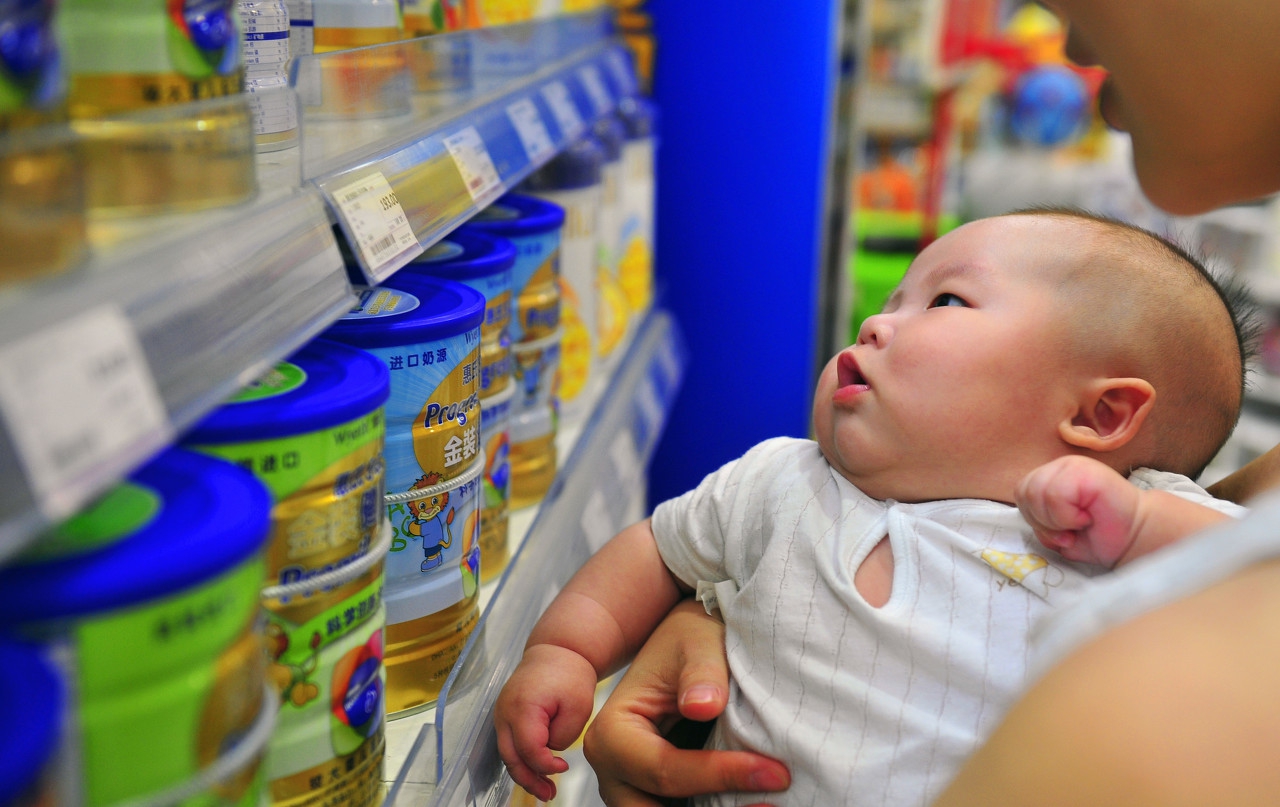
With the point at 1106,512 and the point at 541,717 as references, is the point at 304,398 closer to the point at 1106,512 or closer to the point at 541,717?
the point at 541,717

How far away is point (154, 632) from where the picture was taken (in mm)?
472

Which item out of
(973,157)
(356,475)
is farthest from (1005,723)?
(973,157)

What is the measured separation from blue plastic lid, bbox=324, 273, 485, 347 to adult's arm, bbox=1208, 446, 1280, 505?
2.31 ft

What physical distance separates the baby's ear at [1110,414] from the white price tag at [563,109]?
766 millimetres

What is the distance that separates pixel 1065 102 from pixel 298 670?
4382 mm

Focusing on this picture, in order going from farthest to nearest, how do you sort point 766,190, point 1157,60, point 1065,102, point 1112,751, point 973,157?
1. point 973,157
2. point 1065,102
3. point 766,190
4. point 1157,60
5. point 1112,751

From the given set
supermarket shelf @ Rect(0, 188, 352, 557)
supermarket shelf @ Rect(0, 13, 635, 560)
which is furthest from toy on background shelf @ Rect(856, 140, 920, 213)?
supermarket shelf @ Rect(0, 188, 352, 557)

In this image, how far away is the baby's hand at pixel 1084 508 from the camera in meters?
0.82

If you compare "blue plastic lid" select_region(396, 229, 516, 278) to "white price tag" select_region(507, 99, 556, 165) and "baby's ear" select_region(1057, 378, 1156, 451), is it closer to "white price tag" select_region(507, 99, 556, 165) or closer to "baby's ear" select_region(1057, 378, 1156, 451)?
"white price tag" select_region(507, 99, 556, 165)

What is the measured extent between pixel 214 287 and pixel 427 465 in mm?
318

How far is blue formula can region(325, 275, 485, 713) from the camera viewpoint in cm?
85

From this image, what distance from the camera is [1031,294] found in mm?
995

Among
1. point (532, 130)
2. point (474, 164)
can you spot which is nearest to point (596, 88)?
point (532, 130)

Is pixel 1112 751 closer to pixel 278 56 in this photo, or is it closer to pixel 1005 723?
pixel 1005 723
